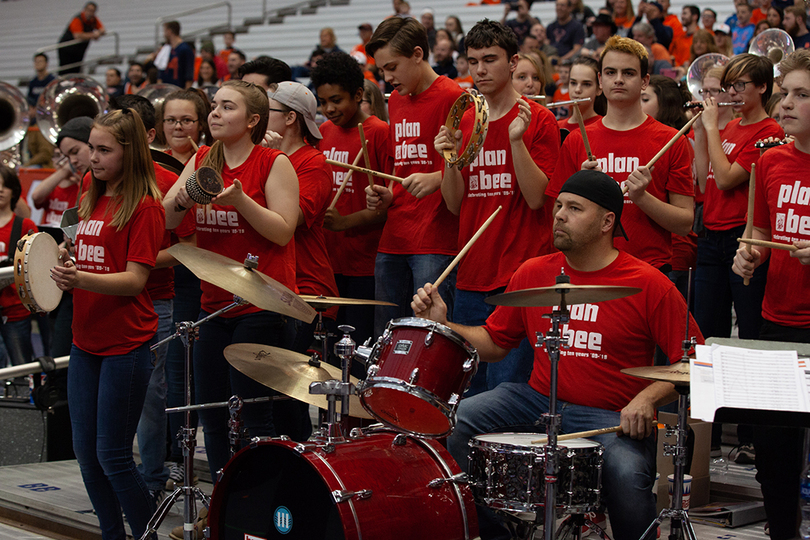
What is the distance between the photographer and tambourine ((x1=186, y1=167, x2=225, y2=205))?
12.0 ft

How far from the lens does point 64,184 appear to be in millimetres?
7164

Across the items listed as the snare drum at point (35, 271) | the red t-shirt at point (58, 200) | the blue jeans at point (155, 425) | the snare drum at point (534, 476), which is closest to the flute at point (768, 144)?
the snare drum at point (534, 476)

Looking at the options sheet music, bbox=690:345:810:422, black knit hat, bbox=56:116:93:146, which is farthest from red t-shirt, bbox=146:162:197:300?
sheet music, bbox=690:345:810:422

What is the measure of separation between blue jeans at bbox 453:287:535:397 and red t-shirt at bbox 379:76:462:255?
31 centimetres

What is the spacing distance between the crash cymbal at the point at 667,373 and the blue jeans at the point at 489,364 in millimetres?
1044

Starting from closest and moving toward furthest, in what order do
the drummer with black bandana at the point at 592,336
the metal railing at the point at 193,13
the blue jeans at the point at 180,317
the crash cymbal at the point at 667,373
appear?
the crash cymbal at the point at 667,373, the drummer with black bandana at the point at 592,336, the blue jeans at the point at 180,317, the metal railing at the point at 193,13

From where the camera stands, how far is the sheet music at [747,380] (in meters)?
2.66

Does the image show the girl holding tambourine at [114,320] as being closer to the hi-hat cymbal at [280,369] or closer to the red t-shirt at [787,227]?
the hi-hat cymbal at [280,369]

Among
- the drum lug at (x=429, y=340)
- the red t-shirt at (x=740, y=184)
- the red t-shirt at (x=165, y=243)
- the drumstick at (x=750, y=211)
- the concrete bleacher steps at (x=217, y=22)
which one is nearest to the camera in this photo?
the drum lug at (x=429, y=340)

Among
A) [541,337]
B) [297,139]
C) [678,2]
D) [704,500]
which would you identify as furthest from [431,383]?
[678,2]

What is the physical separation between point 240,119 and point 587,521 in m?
2.22

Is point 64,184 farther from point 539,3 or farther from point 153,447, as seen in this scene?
point 539,3

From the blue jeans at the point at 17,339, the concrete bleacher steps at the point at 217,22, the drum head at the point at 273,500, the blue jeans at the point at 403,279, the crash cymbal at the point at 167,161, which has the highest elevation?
the concrete bleacher steps at the point at 217,22

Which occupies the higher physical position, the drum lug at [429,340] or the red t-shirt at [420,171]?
the red t-shirt at [420,171]
